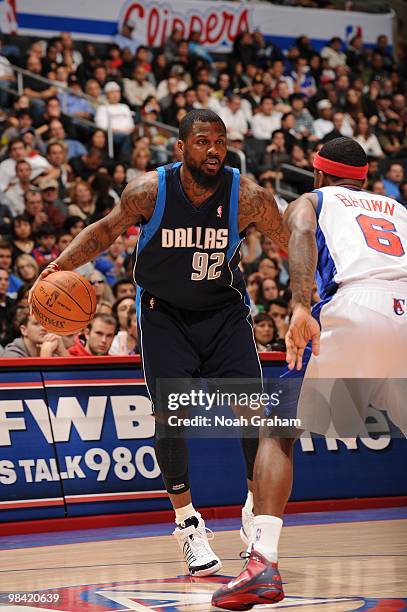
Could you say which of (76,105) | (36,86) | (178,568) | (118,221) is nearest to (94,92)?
(76,105)

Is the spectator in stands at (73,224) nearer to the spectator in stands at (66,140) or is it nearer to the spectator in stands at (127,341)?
the spectator in stands at (66,140)

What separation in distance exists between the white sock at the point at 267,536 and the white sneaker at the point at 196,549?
1.13m

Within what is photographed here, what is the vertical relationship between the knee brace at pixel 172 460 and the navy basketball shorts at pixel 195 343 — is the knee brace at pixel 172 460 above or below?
below

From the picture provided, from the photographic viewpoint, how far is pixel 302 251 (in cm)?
418

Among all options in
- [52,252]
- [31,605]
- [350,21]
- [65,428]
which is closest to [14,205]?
[52,252]

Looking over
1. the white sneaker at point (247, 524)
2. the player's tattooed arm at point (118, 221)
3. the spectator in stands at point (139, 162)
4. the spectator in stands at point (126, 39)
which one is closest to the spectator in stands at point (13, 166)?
the spectator in stands at point (139, 162)

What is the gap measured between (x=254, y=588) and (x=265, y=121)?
13069 millimetres

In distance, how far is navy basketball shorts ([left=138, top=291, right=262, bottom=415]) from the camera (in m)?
5.46

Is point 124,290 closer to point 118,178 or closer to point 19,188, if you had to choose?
point 19,188

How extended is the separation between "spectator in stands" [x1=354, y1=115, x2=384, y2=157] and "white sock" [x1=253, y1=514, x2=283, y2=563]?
13225mm

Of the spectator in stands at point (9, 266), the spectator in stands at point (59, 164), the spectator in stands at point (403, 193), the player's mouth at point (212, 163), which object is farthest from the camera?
the spectator in stands at point (403, 193)

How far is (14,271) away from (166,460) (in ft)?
19.2

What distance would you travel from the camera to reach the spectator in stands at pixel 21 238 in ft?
36.6

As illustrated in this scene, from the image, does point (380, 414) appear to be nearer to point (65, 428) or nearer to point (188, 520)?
point (65, 428)
